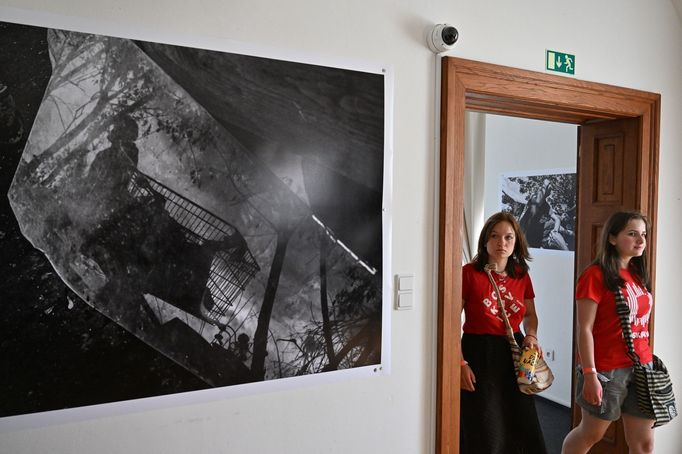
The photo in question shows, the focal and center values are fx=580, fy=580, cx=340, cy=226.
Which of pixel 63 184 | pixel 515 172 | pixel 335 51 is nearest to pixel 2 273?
pixel 63 184

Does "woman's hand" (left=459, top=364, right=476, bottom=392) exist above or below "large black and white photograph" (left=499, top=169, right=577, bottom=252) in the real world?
below

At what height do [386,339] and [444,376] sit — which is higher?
[386,339]

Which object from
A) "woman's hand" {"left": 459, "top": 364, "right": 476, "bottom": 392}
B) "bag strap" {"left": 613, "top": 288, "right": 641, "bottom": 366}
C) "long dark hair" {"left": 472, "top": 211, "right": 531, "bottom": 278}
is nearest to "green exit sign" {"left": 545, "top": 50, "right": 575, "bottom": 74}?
"long dark hair" {"left": 472, "top": 211, "right": 531, "bottom": 278}

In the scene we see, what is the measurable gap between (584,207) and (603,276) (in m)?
0.67

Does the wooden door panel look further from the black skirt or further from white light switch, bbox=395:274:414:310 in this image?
white light switch, bbox=395:274:414:310

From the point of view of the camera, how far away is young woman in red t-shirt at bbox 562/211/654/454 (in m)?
2.55

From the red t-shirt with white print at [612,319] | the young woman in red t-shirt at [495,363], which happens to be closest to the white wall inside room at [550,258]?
the red t-shirt with white print at [612,319]

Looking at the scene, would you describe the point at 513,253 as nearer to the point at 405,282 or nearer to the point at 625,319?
the point at 625,319

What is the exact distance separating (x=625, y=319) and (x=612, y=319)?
0.06m

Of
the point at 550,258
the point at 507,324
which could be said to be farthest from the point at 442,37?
the point at 550,258

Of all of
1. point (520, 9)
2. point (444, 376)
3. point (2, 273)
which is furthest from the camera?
point (520, 9)

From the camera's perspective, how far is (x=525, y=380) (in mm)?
2447

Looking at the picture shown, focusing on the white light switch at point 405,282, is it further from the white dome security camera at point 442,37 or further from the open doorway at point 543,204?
the open doorway at point 543,204

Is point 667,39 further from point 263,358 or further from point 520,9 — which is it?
point 263,358
